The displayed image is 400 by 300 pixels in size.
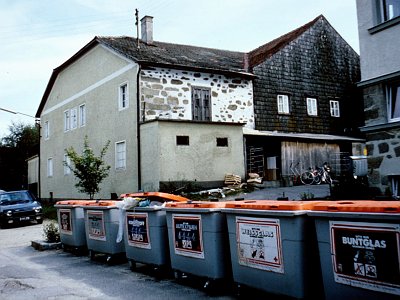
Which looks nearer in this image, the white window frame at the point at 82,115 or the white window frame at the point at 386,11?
the white window frame at the point at 386,11

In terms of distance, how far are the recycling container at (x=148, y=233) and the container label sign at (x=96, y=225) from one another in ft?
2.90

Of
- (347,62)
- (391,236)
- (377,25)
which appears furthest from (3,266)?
(347,62)

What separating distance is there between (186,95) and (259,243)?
50.0 ft

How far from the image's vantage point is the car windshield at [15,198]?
18.2 m

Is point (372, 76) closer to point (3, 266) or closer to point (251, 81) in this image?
point (3, 266)

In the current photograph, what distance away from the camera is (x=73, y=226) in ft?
31.7

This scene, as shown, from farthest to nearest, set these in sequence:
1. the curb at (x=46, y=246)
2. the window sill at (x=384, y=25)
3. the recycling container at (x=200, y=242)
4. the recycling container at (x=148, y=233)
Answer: the curb at (x=46, y=246) → the window sill at (x=384, y=25) → the recycling container at (x=148, y=233) → the recycling container at (x=200, y=242)

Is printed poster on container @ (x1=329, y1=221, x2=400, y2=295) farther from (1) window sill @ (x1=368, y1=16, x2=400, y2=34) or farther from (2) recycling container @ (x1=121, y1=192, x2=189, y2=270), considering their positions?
(1) window sill @ (x1=368, y1=16, x2=400, y2=34)

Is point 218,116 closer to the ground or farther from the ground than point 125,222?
farther from the ground

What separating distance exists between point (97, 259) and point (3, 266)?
74.2 inches

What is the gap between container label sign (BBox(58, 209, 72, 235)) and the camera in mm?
9844

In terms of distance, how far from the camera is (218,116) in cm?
2073

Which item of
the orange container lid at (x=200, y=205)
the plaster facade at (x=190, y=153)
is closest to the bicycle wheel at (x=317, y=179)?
the plaster facade at (x=190, y=153)

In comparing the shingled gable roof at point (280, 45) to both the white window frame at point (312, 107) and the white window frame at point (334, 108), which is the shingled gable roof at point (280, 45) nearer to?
the white window frame at point (312, 107)
